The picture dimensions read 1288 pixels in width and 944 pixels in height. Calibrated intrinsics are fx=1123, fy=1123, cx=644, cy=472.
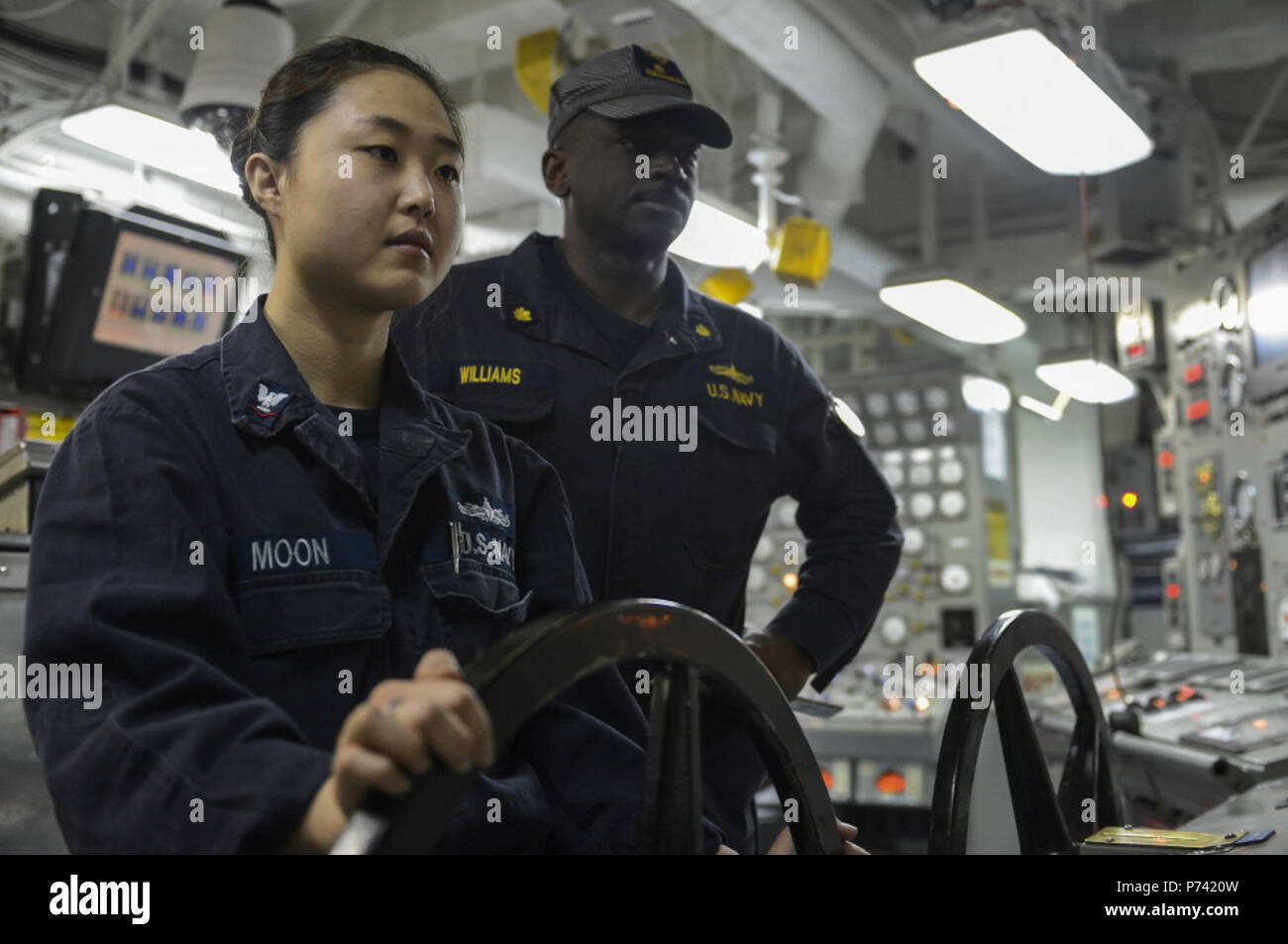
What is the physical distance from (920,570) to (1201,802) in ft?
14.2

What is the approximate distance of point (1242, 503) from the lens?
4258 mm

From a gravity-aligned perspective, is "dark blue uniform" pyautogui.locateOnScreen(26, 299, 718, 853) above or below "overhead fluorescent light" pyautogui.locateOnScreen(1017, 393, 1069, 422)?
below

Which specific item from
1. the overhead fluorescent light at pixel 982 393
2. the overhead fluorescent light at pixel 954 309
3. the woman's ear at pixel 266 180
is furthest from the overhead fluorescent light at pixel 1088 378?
the woman's ear at pixel 266 180

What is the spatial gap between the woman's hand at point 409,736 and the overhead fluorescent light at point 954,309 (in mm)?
4644

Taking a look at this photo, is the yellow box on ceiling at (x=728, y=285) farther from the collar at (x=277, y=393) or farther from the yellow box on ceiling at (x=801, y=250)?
the collar at (x=277, y=393)

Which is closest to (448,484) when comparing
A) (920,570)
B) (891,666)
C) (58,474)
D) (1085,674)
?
(58,474)

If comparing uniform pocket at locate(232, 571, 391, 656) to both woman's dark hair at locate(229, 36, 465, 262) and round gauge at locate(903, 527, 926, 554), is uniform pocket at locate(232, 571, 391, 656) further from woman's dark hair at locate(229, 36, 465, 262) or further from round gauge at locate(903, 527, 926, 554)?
round gauge at locate(903, 527, 926, 554)

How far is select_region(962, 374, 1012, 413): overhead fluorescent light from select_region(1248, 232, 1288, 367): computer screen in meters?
3.12

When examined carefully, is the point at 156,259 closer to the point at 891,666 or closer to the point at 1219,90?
the point at 891,666

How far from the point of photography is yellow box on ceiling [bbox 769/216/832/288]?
465 cm

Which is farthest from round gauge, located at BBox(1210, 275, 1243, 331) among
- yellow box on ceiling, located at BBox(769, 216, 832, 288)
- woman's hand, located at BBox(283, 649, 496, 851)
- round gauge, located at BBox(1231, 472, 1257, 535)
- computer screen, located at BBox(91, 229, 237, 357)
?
woman's hand, located at BBox(283, 649, 496, 851)

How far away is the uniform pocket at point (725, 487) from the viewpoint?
1963 millimetres

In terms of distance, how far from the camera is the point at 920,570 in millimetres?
7238

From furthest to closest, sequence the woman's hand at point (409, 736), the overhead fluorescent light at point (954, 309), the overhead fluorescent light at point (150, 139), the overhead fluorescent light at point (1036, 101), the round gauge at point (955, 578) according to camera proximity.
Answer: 1. the round gauge at point (955, 578)
2. the overhead fluorescent light at point (954, 309)
3. the overhead fluorescent light at point (150, 139)
4. the overhead fluorescent light at point (1036, 101)
5. the woman's hand at point (409, 736)
